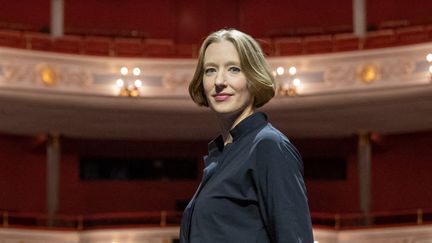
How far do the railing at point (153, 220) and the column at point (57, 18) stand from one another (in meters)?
3.28

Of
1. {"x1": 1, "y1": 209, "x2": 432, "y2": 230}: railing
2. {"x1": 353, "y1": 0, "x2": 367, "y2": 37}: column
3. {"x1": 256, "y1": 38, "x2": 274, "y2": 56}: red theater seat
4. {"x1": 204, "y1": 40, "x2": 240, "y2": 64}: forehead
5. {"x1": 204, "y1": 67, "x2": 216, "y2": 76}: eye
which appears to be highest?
{"x1": 353, "y1": 0, "x2": 367, "y2": 37}: column

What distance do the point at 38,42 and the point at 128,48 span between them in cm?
158

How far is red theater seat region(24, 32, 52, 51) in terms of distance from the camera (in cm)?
1480

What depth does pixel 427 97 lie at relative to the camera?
1423 centimetres

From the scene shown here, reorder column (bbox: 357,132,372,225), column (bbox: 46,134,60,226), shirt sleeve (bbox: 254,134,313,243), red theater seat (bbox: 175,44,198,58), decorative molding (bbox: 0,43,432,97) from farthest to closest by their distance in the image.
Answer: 1. column (bbox: 46,134,60,226)
2. column (bbox: 357,132,372,225)
3. red theater seat (bbox: 175,44,198,58)
4. decorative molding (bbox: 0,43,432,97)
5. shirt sleeve (bbox: 254,134,313,243)

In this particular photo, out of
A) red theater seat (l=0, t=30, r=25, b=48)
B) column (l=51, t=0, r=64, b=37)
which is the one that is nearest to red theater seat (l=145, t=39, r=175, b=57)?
column (l=51, t=0, r=64, b=37)

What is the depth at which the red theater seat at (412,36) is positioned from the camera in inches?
565

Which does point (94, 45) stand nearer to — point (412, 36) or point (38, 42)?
point (38, 42)

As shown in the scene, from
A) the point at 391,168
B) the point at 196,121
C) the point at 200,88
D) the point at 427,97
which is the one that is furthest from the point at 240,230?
the point at 391,168

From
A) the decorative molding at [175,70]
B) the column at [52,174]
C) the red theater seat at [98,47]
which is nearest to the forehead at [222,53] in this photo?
the decorative molding at [175,70]

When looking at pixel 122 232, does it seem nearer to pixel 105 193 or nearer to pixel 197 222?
pixel 105 193

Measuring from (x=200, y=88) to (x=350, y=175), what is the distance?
1601 centimetres

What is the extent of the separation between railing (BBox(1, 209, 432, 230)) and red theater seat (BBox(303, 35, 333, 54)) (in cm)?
274

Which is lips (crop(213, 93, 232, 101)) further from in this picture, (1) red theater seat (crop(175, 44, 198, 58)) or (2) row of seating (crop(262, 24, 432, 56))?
(1) red theater seat (crop(175, 44, 198, 58))
